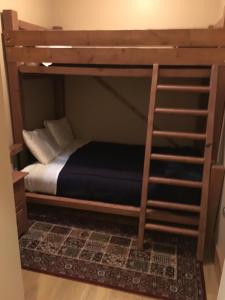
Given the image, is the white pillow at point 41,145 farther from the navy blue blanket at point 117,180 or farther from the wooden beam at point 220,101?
the wooden beam at point 220,101

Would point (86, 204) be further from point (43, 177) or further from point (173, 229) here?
point (173, 229)

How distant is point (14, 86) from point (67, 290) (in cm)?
191

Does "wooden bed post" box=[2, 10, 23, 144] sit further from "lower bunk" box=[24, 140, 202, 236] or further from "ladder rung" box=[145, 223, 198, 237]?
"ladder rung" box=[145, 223, 198, 237]

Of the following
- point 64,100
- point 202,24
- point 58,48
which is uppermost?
point 202,24

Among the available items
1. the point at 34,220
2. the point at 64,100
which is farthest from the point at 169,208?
the point at 64,100

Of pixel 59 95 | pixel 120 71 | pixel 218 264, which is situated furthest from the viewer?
pixel 59 95

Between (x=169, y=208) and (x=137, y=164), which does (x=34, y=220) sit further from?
(x=169, y=208)

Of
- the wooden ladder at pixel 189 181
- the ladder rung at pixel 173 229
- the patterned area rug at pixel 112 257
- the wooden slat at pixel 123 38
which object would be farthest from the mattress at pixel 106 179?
the wooden slat at pixel 123 38

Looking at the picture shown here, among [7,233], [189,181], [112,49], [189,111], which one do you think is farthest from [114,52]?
[7,233]

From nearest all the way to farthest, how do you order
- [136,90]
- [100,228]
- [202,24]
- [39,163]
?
[100,228] → [39,163] → [202,24] → [136,90]

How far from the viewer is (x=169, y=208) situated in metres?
2.27

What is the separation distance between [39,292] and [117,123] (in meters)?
2.41

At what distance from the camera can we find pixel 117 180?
247 cm

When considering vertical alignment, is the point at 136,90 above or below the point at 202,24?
below
